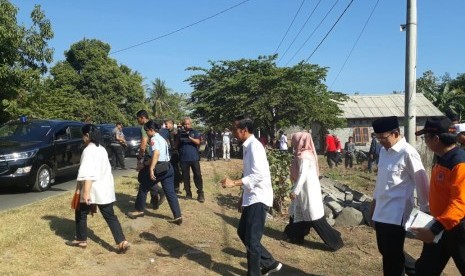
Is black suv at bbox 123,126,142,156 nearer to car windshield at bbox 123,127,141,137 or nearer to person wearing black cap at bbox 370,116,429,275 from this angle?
car windshield at bbox 123,127,141,137

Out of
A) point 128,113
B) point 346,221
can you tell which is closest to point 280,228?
point 346,221

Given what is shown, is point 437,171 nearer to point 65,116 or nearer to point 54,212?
point 54,212

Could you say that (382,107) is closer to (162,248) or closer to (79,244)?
(162,248)

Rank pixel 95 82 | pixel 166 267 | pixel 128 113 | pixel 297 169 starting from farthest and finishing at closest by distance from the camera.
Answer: pixel 128 113 < pixel 95 82 < pixel 297 169 < pixel 166 267

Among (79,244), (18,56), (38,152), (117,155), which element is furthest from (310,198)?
(18,56)

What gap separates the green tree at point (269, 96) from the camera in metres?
22.9

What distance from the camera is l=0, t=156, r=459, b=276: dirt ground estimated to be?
5.50m

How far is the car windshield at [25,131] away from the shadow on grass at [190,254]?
575 centimetres

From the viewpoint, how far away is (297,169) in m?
6.48

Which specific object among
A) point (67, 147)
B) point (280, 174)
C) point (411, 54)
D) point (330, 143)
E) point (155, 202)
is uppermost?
point (411, 54)

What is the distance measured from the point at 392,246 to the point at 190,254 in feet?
9.37

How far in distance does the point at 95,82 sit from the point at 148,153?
3055 cm

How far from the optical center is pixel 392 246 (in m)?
4.11

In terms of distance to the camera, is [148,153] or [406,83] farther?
[406,83]
